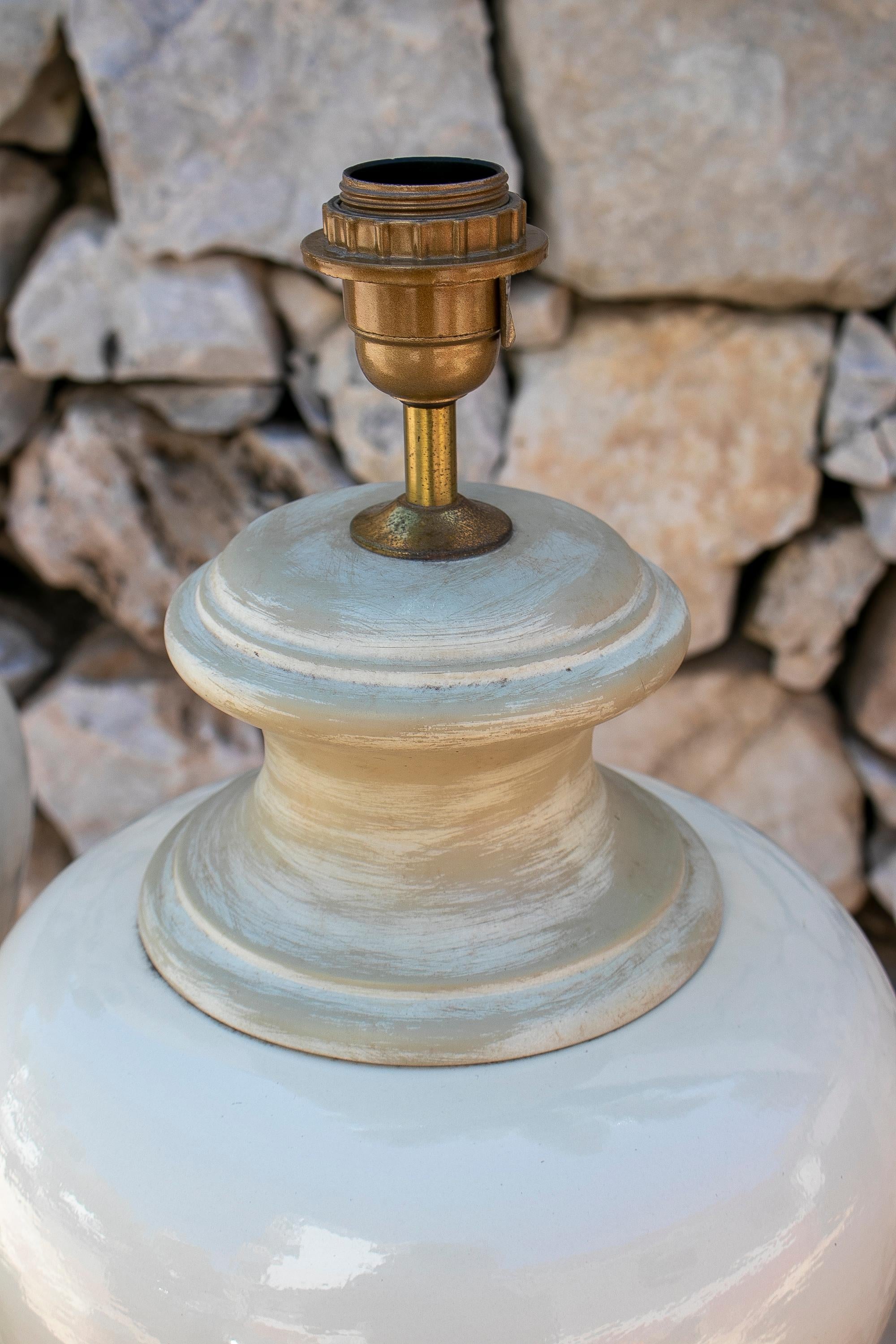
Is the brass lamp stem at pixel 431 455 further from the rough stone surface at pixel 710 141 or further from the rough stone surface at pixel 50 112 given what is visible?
the rough stone surface at pixel 50 112

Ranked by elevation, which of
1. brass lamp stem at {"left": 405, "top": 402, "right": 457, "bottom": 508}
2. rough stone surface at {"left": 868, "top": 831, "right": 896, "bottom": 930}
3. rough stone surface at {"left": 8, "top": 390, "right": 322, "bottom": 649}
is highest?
brass lamp stem at {"left": 405, "top": 402, "right": 457, "bottom": 508}

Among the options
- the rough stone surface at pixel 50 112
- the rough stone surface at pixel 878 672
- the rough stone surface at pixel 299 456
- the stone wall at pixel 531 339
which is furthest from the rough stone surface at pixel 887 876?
the rough stone surface at pixel 50 112

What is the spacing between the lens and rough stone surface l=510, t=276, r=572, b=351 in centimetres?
117

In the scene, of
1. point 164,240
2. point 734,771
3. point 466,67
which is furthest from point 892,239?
point 164,240

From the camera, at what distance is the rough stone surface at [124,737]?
1.42 meters

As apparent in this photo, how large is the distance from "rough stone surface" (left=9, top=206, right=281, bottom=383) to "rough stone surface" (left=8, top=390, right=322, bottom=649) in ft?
0.20

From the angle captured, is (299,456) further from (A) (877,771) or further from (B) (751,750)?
(A) (877,771)

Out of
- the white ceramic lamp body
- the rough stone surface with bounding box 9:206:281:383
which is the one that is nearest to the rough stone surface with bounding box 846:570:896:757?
the rough stone surface with bounding box 9:206:281:383

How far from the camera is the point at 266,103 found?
116 centimetres

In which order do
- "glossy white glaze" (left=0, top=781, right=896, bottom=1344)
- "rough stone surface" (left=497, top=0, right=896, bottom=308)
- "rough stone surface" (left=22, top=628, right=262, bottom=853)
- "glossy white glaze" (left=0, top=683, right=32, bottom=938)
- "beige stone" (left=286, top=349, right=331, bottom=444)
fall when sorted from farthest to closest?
"rough stone surface" (left=22, top=628, right=262, bottom=853) → "beige stone" (left=286, top=349, right=331, bottom=444) → "rough stone surface" (left=497, top=0, right=896, bottom=308) → "glossy white glaze" (left=0, top=683, right=32, bottom=938) → "glossy white glaze" (left=0, top=781, right=896, bottom=1344)

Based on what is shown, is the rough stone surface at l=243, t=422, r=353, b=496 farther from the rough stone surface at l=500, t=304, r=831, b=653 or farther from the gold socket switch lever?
the gold socket switch lever

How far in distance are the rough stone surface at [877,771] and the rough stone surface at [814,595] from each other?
9cm

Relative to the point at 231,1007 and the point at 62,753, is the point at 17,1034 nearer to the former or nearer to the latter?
the point at 231,1007

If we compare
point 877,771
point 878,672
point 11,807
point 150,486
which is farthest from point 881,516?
point 11,807
